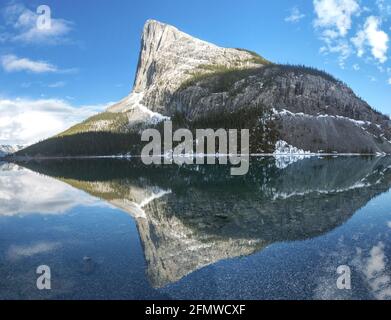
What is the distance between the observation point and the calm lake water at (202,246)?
2044cm

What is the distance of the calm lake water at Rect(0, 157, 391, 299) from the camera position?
20.4 m

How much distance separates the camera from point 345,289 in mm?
19828

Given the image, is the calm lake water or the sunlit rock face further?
the sunlit rock face

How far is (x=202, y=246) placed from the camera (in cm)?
2906

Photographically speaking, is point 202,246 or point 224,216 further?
point 224,216

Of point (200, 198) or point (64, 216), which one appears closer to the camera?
point (64, 216)

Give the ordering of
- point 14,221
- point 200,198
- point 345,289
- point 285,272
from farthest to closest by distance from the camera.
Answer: point 200,198 → point 14,221 → point 285,272 → point 345,289

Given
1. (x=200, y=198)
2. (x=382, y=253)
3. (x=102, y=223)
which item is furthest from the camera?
(x=200, y=198)

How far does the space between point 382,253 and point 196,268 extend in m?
13.6
